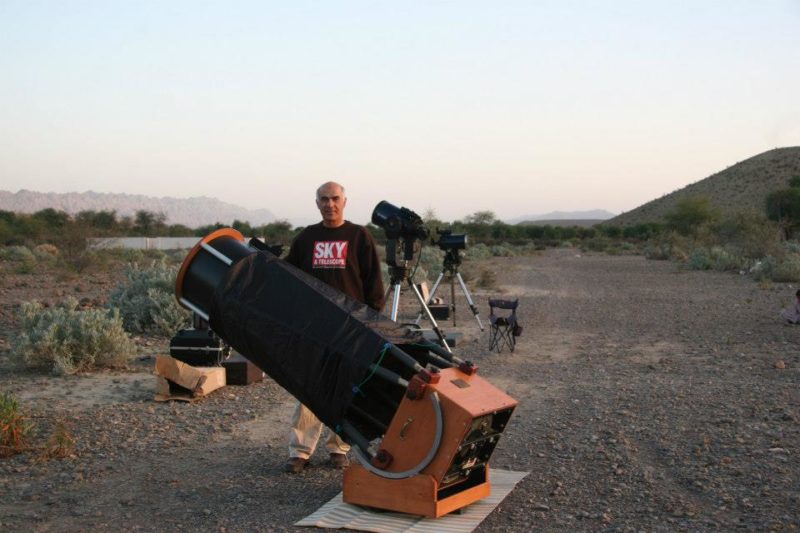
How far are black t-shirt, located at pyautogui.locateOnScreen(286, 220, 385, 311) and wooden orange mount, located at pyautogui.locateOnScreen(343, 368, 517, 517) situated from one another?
1234 mm

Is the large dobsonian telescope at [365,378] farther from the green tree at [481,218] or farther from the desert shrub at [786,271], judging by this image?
the green tree at [481,218]

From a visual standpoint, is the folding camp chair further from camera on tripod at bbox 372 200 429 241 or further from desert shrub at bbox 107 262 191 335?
desert shrub at bbox 107 262 191 335

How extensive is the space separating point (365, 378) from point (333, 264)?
4.34ft

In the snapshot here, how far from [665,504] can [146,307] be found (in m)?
9.14

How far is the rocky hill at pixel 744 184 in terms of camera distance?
284 ft

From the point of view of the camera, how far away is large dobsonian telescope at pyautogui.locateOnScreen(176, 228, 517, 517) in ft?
15.2

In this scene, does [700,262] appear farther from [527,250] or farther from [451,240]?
[527,250]

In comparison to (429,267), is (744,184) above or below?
above

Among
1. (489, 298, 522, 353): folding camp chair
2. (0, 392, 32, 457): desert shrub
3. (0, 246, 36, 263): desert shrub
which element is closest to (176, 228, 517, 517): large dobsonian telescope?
(0, 392, 32, 457): desert shrub

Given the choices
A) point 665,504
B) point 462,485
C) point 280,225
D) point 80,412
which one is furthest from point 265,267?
point 280,225

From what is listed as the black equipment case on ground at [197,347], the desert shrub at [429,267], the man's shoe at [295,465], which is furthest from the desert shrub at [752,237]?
the man's shoe at [295,465]

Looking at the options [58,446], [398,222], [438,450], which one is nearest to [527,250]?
[398,222]

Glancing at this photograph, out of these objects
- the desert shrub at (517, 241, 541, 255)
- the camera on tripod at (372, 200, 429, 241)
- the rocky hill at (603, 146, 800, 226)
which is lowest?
the desert shrub at (517, 241, 541, 255)

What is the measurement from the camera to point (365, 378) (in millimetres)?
4762
